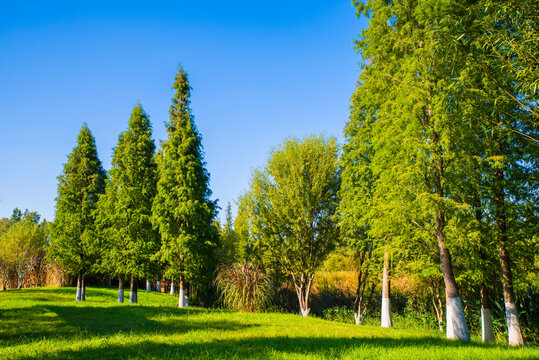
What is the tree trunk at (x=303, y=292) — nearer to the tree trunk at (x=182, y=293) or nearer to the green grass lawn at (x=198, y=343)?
the tree trunk at (x=182, y=293)

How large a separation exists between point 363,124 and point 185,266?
13264 mm

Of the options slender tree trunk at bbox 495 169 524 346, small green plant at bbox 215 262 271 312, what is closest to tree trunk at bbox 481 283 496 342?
slender tree trunk at bbox 495 169 524 346

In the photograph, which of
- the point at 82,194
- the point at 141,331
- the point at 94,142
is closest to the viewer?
the point at 141,331

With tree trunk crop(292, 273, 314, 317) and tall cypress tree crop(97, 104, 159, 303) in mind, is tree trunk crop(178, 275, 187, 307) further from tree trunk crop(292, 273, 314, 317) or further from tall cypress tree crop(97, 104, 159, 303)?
tree trunk crop(292, 273, 314, 317)

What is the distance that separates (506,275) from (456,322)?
229 cm

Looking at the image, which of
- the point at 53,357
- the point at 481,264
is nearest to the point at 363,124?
the point at 481,264

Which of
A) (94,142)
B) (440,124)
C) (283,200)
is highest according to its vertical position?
(94,142)

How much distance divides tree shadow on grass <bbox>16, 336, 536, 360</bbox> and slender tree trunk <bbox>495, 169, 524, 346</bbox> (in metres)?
4.05

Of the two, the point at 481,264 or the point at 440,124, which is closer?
the point at 440,124

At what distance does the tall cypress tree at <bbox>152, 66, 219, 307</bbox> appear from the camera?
746 inches

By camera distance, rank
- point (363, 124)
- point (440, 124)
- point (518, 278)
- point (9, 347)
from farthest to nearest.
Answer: point (363, 124) < point (518, 278) < point (440, 124) < point (9, 347)

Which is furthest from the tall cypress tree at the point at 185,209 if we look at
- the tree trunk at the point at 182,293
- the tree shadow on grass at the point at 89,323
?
the tree shadow on grass at the point at 89,323

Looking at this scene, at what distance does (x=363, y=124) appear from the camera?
17281mm

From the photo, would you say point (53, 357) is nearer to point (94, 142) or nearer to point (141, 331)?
point (141, 331)
